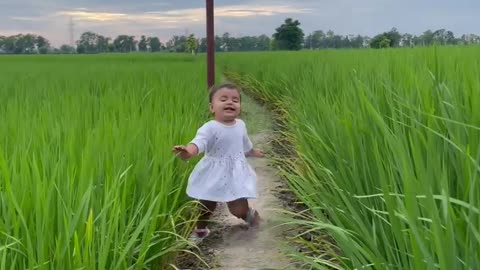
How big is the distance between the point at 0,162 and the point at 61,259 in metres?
0.41

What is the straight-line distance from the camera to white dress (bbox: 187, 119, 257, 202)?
224 cm

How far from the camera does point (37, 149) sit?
177 centimetres

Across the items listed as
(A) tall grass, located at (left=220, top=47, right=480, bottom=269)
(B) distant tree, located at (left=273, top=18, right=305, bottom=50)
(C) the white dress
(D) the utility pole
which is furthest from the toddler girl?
(B) distant tree, located at (left=273, top=18, right=305, bottom=50)

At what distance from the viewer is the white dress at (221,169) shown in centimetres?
224

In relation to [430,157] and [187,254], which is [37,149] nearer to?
[187,254]

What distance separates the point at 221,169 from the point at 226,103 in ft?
0.89

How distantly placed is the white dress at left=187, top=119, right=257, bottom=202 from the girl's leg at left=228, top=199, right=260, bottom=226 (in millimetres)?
37

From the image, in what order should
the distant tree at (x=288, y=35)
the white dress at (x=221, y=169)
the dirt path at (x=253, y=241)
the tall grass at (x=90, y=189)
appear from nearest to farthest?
the tall grass at (x=90, y=189) < the dirt path at (x=253, y=241) < the white dress at (x=221, y=169) < the distant tree at (x=288, y=35)

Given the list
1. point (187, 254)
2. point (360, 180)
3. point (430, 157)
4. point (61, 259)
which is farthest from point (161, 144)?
point (430, 157)

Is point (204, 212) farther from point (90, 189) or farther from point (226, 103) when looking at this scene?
point (90, 189)

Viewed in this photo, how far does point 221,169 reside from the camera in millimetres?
2293

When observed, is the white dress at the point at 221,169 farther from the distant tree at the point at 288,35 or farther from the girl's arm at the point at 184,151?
the distant tree at the point at 288,35

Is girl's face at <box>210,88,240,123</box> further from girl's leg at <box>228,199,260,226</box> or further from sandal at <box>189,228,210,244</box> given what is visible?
sandal at <box>189,228,210,244</box>

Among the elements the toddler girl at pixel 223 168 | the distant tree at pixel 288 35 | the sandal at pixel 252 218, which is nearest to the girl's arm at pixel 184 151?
the toddler girl at pixel 223 168
